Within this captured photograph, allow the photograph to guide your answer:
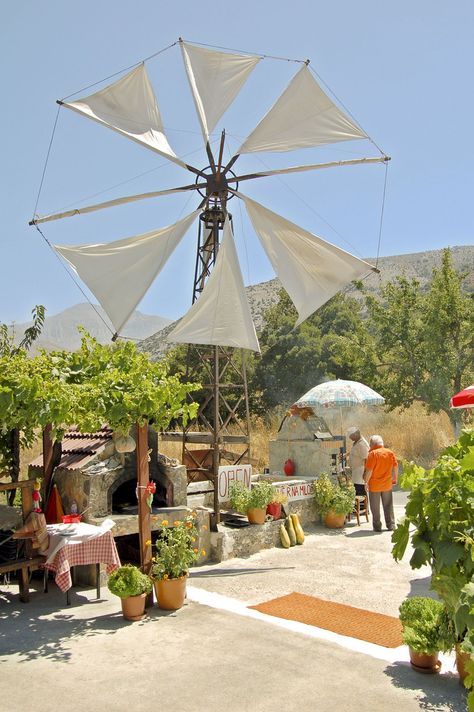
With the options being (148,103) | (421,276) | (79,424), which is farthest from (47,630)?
(421,276)

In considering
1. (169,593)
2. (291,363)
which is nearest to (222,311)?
(169,593)

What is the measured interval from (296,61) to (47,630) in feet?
39.3

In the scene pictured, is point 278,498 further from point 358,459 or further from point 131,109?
point 131,109

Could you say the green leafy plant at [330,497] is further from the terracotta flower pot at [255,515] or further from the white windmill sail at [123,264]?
the white windmill sail at [123,264]

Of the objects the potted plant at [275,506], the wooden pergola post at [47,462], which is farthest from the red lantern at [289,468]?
the wooden pergola post at [47,462]

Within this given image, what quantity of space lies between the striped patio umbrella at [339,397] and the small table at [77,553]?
7109 millimetres

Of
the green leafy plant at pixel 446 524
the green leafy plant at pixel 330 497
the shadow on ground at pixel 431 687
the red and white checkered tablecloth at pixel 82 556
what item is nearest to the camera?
the green leafy plant at pixel 446 524

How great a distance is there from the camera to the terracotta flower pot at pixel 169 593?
26.0ft

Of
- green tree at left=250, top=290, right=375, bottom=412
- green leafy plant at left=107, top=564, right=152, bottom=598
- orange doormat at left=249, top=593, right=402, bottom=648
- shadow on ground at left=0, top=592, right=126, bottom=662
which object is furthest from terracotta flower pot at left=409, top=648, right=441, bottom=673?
green tree at left=250, top=290, right=375, bottom=412

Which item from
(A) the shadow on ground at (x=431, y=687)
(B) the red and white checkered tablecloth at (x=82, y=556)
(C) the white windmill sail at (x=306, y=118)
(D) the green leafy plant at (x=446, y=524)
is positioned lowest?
(A) the shadow on ground at (x=431, y=687)

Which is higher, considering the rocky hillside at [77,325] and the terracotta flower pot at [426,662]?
the rocky hillside at [77,325]

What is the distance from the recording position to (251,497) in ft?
36.8

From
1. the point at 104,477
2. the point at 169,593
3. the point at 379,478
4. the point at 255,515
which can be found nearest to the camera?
the point at 169,593

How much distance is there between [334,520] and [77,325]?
7.34 metres
